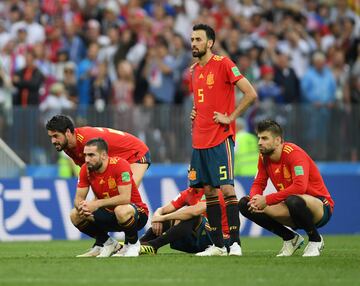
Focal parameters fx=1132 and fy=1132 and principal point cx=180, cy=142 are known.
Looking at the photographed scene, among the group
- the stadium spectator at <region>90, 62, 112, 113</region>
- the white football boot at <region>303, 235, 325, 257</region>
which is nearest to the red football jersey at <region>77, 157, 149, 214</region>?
the white football boot at <region>303, 235, 325, 257</region>

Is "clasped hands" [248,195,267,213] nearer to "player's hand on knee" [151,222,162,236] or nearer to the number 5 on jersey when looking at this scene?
the number 5 on jersey

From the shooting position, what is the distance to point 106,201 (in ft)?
42.3

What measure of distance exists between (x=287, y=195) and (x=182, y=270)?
2234 millimetres

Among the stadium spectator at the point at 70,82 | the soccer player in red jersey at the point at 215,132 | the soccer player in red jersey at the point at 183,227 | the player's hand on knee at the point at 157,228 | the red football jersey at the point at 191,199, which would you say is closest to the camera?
the soccer player in red jersey at the point at 215,132

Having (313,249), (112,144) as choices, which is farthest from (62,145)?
(313,249)

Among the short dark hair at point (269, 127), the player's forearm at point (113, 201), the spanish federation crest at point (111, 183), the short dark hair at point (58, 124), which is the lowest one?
the player's forearm at point (113, 201)

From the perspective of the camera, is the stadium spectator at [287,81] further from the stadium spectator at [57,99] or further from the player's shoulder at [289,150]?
the player's shoulder at [289,150]

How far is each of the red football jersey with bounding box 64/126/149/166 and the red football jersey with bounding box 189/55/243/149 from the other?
3.66 ft

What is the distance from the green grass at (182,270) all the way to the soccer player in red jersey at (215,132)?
0.53 m

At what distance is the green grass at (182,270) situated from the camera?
33.1ft

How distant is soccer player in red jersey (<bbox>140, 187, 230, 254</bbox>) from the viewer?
13.8m

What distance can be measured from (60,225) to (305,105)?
5806 millimetres

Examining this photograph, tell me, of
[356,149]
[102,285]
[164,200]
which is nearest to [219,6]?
[356,149]

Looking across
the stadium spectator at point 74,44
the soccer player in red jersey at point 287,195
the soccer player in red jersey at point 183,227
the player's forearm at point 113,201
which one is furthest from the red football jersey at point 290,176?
the stadium spectator at point 74,44
